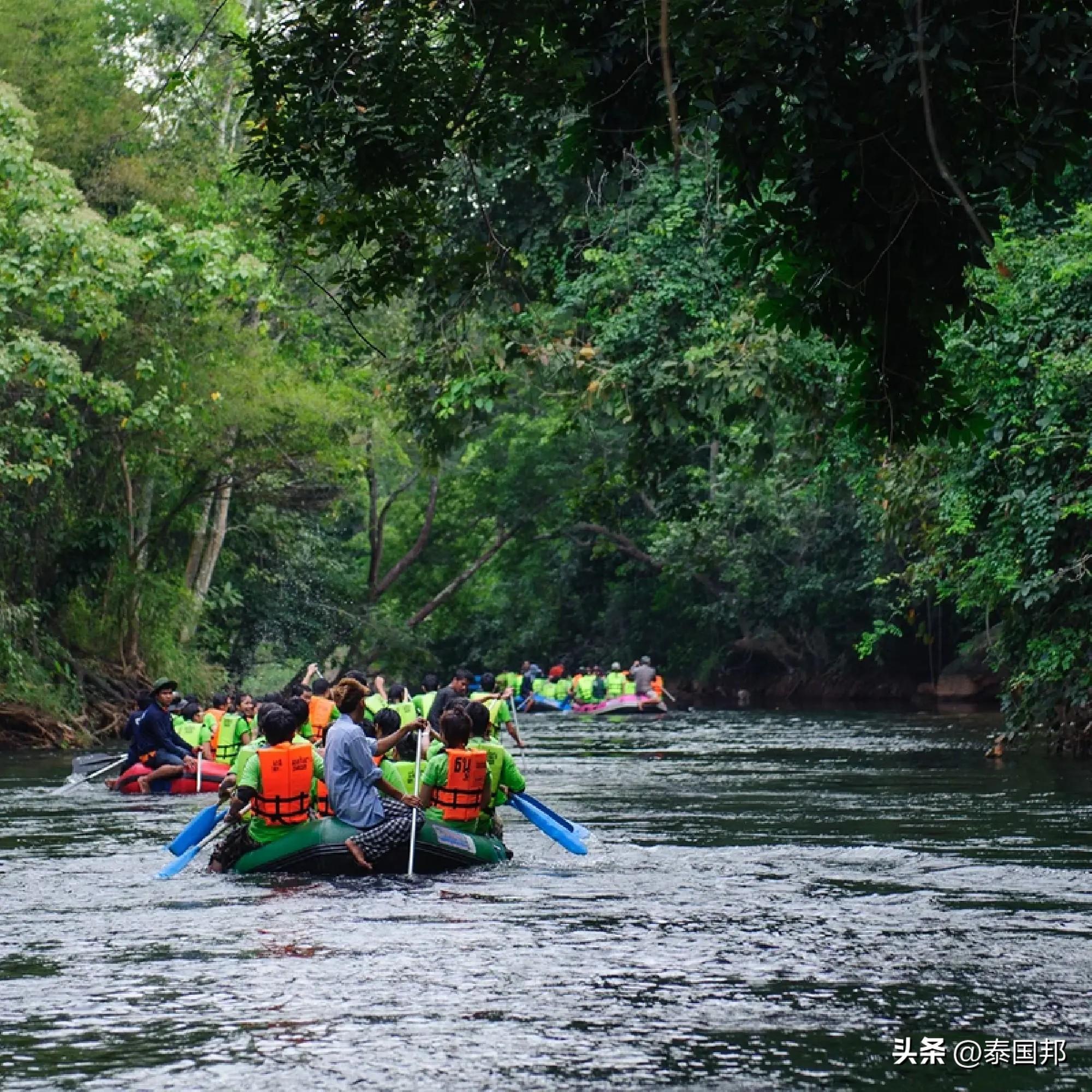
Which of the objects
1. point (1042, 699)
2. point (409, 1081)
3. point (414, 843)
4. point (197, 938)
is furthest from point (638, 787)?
point (409, 1081)

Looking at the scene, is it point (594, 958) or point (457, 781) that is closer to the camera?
point (594, 958)

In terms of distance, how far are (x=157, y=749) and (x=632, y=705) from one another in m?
24.1

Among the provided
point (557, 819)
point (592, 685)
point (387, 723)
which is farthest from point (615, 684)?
point (557, 819)

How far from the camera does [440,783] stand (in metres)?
14.1

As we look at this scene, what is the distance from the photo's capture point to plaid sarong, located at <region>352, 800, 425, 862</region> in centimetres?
1342

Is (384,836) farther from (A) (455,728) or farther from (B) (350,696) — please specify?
(B) (350,696)

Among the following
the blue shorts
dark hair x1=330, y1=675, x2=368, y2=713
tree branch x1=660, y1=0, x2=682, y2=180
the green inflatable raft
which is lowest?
the green inflatable raft

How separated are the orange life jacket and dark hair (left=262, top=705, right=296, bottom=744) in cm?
119

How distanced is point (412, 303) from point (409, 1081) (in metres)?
31.0

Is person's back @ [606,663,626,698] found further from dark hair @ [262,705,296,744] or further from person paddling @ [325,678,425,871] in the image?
dark hair @ [262,705,296,744]

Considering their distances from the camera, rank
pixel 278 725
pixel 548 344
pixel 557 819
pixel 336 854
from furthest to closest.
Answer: pixel 548 344, pixel 557 819, pixel 336 854, pixel 278 725

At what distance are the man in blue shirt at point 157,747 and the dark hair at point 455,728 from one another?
8715mm

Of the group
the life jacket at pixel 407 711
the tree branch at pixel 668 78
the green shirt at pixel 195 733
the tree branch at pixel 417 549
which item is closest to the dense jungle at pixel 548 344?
the tree branch at pixel 668 78

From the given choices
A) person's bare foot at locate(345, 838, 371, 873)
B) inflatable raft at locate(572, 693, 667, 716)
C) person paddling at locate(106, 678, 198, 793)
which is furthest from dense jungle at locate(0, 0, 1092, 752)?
person paddling at locate(106, 678, 198, 793)
